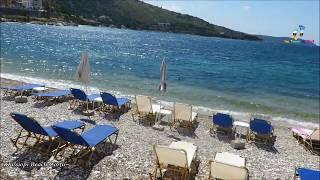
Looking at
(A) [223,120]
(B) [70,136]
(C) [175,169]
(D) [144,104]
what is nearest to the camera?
(C) [175,169]

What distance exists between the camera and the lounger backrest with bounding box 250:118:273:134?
13.5 metres

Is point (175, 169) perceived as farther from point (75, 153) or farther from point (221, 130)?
point (221, 130)

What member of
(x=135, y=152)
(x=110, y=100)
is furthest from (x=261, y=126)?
(x=110, y=100)

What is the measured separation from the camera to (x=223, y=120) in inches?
549

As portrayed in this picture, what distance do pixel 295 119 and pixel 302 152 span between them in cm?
749

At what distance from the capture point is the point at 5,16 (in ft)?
445

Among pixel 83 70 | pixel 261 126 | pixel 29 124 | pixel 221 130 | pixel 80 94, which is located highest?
pixel 83 70

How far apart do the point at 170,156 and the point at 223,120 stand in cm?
560

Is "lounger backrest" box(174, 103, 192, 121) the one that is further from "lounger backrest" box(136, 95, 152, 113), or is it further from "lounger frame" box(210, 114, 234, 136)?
"lounger backrest" box(136, 95, 152, 113)

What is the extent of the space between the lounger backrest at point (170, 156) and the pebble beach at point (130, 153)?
Answer: 2.50 feet

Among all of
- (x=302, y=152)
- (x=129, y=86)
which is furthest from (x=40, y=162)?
(x=129, y=86)

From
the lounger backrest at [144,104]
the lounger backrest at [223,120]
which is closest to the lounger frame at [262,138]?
the lounger backrest at [223,120]

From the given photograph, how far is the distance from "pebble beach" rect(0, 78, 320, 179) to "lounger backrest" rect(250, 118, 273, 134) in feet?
1.67

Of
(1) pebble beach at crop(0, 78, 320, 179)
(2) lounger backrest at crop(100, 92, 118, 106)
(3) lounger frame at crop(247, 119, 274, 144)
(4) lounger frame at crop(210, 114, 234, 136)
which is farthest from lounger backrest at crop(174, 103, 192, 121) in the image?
(2) lounger backrest at crop(100, 92, 118, 106)
